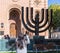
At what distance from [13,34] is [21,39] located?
109ft

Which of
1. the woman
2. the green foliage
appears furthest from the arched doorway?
the woman

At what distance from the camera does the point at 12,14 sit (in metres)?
47.4

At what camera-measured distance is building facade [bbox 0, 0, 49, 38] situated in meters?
45.8

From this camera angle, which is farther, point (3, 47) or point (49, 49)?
point (3, 47)

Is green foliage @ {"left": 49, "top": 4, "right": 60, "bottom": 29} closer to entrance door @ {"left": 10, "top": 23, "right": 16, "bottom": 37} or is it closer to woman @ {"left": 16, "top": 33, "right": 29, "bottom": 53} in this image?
entrance door @ {"left": 10, "top": 23, "right": 16, "bottom": 37}

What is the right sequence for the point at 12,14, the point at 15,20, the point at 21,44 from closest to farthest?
the point at 21,44 < the point at 15,20 < the point at 12,14

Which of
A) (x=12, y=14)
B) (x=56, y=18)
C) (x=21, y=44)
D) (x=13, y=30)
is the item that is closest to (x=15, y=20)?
(x=12, y=14)

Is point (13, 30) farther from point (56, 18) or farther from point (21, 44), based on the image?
point (21, 44)

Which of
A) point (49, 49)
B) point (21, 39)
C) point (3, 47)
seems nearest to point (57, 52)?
point (49, 49)

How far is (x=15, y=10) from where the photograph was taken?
47.1 meters

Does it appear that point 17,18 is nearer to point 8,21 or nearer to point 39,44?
point 8,21

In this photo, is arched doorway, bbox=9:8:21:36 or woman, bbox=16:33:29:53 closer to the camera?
woman, bbox=16:33:29:53

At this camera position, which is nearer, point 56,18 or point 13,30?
point 13,30

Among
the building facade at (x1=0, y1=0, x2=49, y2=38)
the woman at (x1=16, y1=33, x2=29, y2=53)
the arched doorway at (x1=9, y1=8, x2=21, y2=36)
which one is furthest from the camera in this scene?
the arched doorway at (x1=9, y1=8, x2=21, y2=36)
